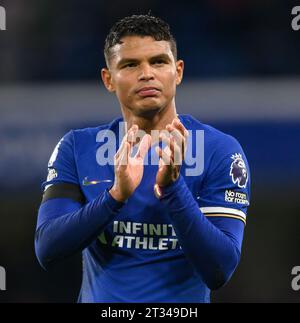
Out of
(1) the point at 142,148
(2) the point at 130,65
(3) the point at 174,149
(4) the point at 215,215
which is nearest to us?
(3) the point at 174,149

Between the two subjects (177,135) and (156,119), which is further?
(156,119)

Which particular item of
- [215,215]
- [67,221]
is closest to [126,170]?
[67,221]

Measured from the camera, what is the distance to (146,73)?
2.32 m

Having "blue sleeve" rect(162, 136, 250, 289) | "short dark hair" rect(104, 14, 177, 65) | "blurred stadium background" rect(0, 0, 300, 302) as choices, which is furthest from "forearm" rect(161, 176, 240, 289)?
"blurred stadium background" rect(0, 0, 300, 302)

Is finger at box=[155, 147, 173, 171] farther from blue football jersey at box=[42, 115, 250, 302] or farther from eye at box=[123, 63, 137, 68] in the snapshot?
eye at box=[123, 63, 137, 68]

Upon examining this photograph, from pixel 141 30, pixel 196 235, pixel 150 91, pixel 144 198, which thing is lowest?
pixel 196 235

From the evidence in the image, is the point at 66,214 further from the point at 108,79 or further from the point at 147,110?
the point at 108,79

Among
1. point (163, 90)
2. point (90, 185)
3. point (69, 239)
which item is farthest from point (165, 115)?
point (69, 239)

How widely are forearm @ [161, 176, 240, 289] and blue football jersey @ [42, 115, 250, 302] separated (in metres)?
0.17

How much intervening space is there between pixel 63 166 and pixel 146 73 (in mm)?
426

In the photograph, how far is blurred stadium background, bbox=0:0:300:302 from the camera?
13.8 ft

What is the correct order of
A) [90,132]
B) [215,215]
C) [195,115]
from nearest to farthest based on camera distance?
[215,215]
[90,132]
[195,115]

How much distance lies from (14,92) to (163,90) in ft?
7.64

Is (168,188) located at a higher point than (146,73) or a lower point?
lower
